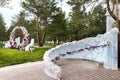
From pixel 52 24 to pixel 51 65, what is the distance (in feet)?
81.3

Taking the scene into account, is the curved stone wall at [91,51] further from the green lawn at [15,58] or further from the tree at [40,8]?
the tree at [40,8]

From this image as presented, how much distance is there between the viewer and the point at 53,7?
104 ft

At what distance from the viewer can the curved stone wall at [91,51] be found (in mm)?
8833

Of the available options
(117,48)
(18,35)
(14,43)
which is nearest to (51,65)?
(117,48)

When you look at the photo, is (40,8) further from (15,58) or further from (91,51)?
(91,51)

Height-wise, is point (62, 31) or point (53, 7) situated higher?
point (53, 7)

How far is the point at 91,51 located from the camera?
10.8m

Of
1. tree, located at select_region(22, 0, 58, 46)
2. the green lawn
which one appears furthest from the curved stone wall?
tree, located at select_region(22, 0, 58, 46)

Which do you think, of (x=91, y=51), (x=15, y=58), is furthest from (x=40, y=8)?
(x=91, y=51)

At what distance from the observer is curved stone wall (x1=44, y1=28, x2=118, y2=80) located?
883 centimetres

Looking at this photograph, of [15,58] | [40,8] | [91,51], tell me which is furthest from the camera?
[40,8]

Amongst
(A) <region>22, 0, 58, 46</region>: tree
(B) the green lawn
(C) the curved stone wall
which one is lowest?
(B) the green lawn

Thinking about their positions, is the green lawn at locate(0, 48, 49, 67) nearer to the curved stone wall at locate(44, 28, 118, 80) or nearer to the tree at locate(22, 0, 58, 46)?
the curved stone wall at locate(44, 28, 118, 80)

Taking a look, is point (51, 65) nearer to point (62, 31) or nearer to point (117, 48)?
point (117, 48)
